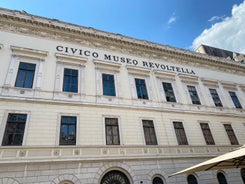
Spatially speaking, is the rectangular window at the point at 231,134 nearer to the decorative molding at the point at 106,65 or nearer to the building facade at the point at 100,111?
the building facade at the point at 100,111

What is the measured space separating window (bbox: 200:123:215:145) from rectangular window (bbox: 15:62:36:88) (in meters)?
13.4

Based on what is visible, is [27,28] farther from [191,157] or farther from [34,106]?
[191,157]

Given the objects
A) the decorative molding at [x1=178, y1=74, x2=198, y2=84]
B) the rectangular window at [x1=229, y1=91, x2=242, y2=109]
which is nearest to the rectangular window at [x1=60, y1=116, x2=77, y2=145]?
the decorative molding at [x1=178, y1=74, x2=198, y2=84]

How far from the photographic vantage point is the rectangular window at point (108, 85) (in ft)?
42.7

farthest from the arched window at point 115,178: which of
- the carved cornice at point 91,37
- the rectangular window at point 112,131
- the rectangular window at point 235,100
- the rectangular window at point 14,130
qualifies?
the rectangular window at point 235,100

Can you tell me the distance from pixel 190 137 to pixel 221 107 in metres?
5.60

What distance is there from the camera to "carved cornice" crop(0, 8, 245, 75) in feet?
41.1

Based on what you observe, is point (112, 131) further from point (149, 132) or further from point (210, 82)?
point (210, 82)

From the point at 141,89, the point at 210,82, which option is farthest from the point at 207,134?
the point at 141,89

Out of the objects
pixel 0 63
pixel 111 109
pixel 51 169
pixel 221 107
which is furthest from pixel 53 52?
pixel 221 107

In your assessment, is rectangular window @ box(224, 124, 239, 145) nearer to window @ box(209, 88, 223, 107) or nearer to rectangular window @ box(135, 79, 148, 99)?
window @ box(209, 88, 223, 107)

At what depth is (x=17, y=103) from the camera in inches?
400

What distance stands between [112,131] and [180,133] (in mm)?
5495

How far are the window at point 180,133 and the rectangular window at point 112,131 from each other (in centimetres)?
482
